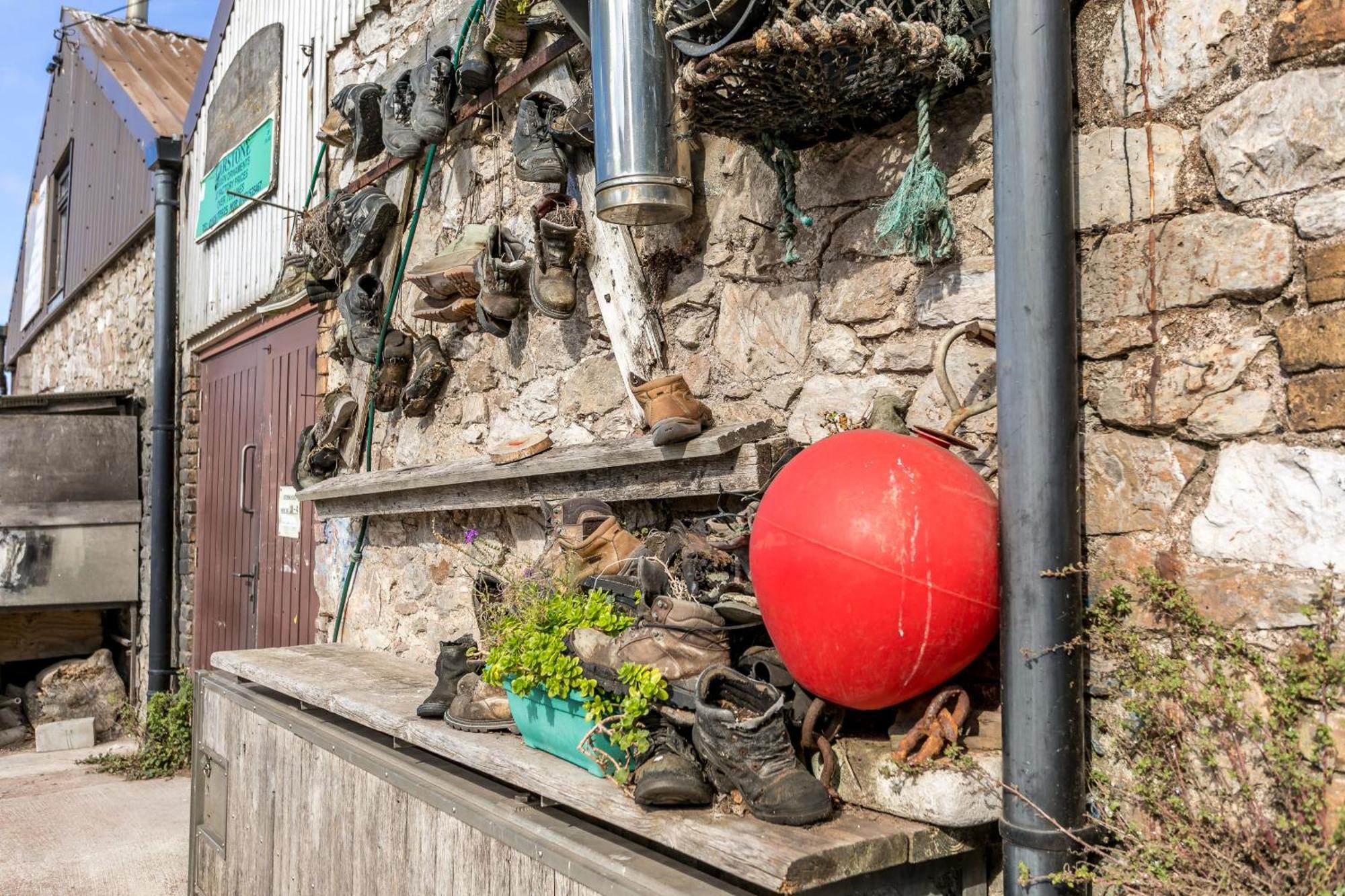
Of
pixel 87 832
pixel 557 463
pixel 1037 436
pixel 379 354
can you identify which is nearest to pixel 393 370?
pixel 379 354

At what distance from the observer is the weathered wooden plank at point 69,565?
6.66 meters

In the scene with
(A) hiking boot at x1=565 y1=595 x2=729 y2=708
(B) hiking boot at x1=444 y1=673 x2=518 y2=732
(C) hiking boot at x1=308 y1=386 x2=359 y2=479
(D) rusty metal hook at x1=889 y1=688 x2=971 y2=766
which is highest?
(C) hiking boot at x1=308 y1=386 x2=359 y2=479

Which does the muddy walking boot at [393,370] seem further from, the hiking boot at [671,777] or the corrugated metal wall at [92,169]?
the corrugated metal wall at [92,169]

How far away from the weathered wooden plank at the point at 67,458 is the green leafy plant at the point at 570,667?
579cm

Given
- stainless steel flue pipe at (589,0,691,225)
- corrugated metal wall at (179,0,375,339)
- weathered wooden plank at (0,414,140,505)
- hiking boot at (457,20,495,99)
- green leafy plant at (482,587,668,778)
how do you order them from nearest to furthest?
green leafy plant at (482,587,668,778), stainless steel flue pipe at (589,0,691,225), hiking boot at (457,20,495,99), corrugated metal wall at (179,0,375,339), weathered wooden plank at (0,414,140,505)

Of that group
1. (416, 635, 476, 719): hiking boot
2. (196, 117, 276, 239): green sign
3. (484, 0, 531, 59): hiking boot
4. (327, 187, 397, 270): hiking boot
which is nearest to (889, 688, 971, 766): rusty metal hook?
(416, 635, 476, 719): hiking boot

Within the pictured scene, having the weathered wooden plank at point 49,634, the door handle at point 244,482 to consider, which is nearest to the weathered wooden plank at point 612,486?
the door handle at point 244,482

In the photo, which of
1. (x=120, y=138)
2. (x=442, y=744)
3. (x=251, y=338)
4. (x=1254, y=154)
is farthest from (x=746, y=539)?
(x=120, y=138)

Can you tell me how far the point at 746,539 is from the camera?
222 cm

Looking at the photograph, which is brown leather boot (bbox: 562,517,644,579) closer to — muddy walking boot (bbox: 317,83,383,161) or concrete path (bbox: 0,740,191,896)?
muddy walking boot (bbox: 317,83,383,161)

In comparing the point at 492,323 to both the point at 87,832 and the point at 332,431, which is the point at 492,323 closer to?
the point at 332,431

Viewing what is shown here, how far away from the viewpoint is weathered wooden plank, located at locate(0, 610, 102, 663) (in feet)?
23.6

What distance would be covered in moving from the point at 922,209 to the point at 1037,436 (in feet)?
1.95

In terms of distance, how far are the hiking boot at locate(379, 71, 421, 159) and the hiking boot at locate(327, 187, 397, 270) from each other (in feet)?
0.90
